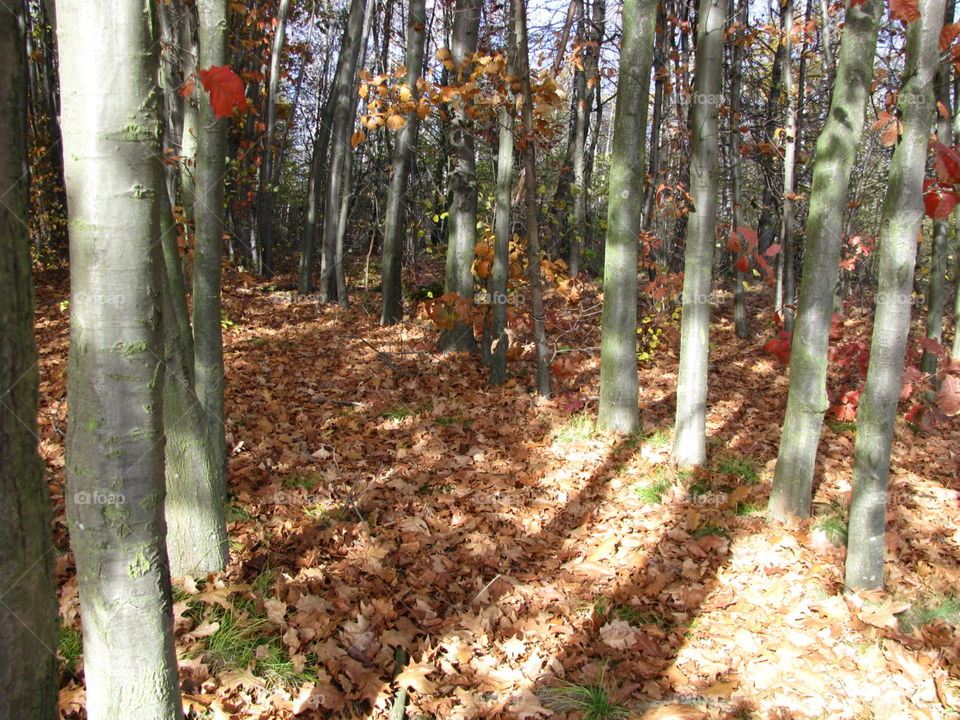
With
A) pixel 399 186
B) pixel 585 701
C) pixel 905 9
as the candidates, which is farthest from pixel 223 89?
pixel 399 186

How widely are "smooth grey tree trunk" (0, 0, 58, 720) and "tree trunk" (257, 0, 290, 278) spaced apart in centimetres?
1211

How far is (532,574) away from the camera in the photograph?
4.48m

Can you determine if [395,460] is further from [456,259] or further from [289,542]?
[456,259]

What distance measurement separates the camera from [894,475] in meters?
6.31

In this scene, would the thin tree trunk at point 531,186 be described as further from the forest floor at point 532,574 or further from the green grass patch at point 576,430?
the green grass patch at point 576,430

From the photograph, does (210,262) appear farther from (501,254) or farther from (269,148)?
(269,148)

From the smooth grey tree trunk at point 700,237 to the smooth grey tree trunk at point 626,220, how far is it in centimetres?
69

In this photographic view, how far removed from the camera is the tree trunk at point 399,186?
Result: 32.1 feet

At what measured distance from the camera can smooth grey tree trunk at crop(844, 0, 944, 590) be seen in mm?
3604

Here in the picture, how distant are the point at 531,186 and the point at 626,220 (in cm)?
129

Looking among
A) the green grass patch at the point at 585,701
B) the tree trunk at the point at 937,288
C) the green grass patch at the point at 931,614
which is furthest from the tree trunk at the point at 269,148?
the green grass patch at the point at 931,614

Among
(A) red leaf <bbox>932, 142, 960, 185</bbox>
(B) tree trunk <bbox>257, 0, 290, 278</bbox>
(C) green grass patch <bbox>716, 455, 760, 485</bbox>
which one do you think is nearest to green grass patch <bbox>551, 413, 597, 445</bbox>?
(C) green grass patch <bbox>716, 455, 760, 485</bbox>

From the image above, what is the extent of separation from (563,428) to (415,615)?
3.45 meters

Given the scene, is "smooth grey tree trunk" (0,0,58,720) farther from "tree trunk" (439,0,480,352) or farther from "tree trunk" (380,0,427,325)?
"tree trunk" (380,0,427,325)
